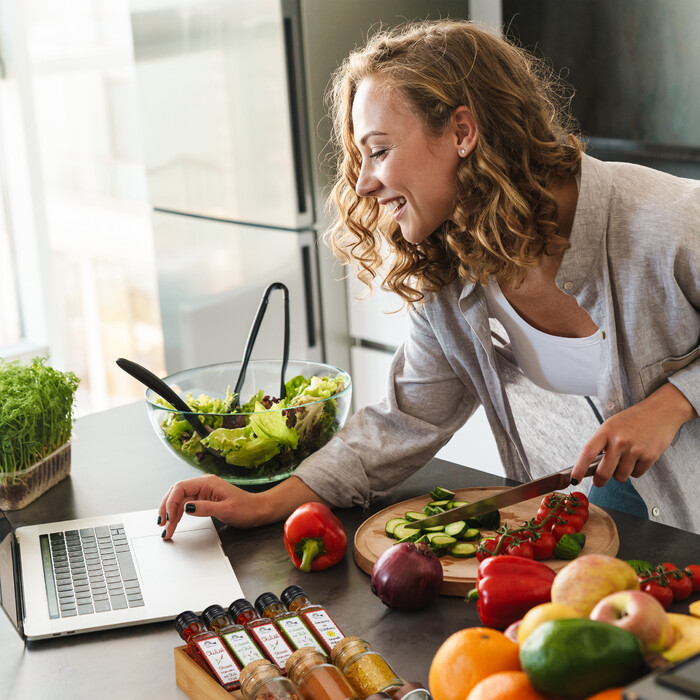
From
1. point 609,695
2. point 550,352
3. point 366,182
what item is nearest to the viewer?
point 609,695

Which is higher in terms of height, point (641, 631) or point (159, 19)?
point (159, 19)

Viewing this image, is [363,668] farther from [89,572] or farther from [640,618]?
[89,572]

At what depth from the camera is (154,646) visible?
1011 mm

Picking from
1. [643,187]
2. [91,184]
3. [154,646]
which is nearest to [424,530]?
[154,646]

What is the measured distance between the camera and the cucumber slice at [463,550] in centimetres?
112

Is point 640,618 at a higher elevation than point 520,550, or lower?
higher

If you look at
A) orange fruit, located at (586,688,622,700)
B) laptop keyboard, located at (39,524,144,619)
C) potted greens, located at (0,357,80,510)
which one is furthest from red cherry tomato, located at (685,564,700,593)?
potted greens, located at (0,357,80,510)

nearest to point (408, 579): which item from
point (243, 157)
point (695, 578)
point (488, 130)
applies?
point (695, 578)

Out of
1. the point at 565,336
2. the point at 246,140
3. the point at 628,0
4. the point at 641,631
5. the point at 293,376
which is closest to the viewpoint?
the point at 641,631

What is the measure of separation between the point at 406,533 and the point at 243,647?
13.3 inches

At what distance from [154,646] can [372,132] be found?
A: 786 mm

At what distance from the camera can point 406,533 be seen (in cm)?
118

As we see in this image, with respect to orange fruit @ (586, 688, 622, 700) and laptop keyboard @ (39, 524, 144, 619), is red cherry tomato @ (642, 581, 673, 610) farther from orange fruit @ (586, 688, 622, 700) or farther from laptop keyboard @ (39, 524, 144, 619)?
laptop keyboard @ (39, 524, 144, 619)

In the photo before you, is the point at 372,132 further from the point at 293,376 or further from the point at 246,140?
A: the point at 246,140
